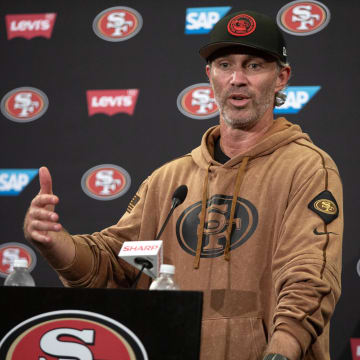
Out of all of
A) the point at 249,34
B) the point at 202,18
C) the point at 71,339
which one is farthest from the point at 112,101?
the point at 71,339

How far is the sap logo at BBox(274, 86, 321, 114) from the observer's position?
281cm

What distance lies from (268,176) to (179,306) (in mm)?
828

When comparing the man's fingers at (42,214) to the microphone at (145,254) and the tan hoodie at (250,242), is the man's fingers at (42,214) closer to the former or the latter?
the microphone at (145,254)

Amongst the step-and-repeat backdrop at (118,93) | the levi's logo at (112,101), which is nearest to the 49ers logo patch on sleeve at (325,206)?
the step-and-repeat backdrop at (118,93)

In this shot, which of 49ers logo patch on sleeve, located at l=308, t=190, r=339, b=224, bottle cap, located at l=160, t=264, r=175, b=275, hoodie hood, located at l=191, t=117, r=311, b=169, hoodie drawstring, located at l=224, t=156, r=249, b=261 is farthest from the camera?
hoodie hood, located at l=191, t=117, r=311, b=169

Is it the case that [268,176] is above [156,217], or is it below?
above

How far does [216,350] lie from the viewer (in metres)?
1.72

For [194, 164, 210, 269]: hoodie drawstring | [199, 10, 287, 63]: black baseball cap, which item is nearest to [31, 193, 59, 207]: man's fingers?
[194, 164, 210, 269]: hoodie drawstring

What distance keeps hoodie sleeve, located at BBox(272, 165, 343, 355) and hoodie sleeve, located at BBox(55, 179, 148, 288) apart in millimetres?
513

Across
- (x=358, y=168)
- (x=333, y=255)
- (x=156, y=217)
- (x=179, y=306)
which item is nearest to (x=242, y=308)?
(x=333, y=255)

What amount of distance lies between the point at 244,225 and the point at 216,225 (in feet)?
0.29

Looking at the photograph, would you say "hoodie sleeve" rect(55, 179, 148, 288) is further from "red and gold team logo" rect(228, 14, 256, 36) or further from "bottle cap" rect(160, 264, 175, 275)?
"red and gold team logo" rect(228, 14, 256, 36)

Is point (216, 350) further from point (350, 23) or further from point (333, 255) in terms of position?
point (350, 23)

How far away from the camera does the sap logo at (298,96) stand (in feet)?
9.22
